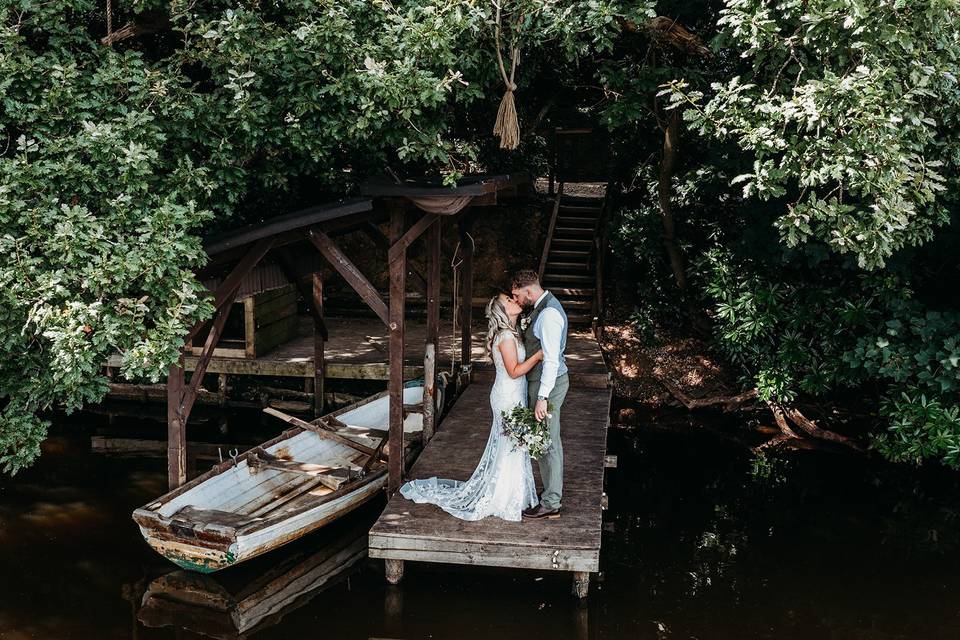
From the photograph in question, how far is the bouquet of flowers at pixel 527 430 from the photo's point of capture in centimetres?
662

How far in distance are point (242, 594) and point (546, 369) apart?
3158 millimetres

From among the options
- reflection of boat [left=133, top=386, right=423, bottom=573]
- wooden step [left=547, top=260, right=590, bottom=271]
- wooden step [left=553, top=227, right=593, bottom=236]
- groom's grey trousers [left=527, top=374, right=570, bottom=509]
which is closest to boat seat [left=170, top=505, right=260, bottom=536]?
reflection of boat [left=133, top=386, right=423, bottom=573]

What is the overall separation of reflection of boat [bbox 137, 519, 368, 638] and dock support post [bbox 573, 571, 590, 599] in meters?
2.02

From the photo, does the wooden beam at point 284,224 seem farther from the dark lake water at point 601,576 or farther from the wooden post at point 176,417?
the dark lake water at point 601,576

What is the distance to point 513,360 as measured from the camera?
673 cm

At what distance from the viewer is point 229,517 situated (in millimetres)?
7125

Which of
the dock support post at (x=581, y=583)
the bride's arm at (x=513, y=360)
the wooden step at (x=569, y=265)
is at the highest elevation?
the wooden step at (x=569, y=265)

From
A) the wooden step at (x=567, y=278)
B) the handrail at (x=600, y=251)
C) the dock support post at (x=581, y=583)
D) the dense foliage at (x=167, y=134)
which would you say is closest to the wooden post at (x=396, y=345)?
the dense foliage at (x=167, y=134)

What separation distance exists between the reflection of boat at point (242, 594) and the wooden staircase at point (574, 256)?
6989 mm

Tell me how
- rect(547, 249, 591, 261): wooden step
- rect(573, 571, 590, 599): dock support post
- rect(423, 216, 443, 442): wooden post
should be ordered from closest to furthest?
rect(573, 571, 590, 599): dock support post, rect(423, 216, 443, 442): wooden post, rect(547, 249, 591, 261): wooden step

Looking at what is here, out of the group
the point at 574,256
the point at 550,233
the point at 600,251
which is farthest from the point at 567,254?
the point at 600,251

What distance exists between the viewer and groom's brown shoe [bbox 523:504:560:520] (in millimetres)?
6984

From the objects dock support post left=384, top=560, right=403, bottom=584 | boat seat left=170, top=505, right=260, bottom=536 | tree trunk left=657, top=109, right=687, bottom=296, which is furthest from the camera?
tree trunk left=657, top=109, right=687, bottom=296

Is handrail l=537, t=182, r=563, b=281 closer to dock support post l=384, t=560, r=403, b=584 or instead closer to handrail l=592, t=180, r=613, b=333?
handrail l=592, t=180, r=613, b=333
